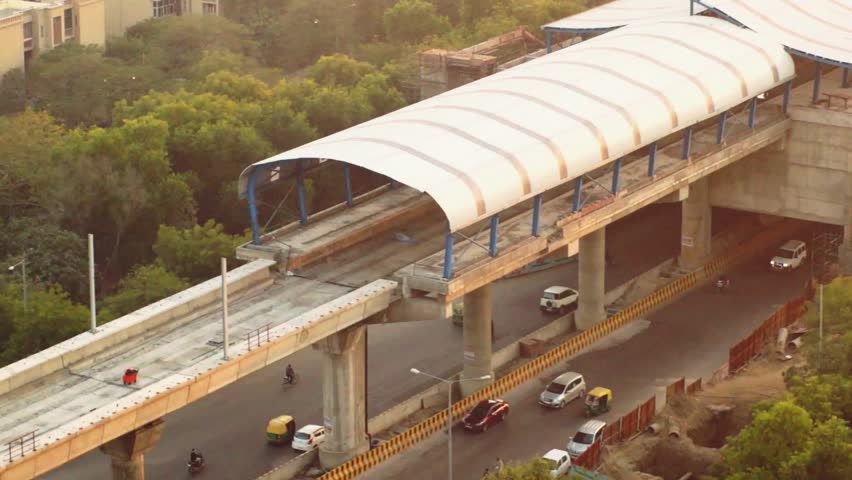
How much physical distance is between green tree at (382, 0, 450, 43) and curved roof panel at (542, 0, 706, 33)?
42.0 meters

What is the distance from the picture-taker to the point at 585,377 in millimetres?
111375

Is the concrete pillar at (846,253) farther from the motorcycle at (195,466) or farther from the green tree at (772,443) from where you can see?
the motorcycle at (195,466)

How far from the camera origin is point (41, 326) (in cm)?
10994

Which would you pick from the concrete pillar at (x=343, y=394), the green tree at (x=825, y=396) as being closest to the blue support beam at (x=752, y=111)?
the green tree at (x=825, y=396)

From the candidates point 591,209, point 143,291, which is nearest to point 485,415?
point 591,209

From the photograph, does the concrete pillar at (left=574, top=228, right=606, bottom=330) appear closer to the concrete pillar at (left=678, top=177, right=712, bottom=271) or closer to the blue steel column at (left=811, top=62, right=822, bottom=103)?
the concrete pillar at (left=678, top=177, right=712, bottom=271)

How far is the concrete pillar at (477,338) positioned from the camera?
4269 inches

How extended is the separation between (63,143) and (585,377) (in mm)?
46664

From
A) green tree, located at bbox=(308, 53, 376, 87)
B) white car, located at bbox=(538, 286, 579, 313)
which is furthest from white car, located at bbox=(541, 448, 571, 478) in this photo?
green tree, located at bbox=(308, 53, 376, 87)

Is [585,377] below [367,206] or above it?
below

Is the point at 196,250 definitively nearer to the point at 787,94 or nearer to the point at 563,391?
the point at 563,391

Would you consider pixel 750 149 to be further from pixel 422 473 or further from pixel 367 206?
pixel 422 473

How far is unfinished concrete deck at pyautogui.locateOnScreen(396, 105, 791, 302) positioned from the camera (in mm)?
98750

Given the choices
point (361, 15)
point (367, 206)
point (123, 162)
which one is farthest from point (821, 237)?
point (361, 15)
